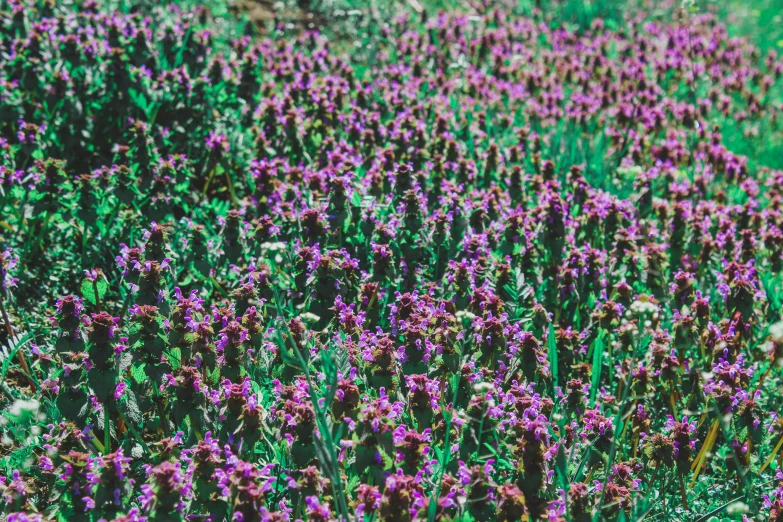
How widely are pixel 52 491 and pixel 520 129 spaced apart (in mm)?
3742

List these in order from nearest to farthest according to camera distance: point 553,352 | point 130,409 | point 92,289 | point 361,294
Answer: point 130,409, point 553,352, point 92,289, point 361,294

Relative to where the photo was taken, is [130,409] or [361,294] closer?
[130,409]

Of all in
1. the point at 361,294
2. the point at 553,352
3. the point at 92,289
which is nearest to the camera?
the point at 553,352

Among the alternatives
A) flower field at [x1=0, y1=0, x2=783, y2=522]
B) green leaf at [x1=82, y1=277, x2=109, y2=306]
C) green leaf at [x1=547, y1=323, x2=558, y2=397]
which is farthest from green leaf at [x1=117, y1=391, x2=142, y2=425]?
green leaf at [x1=547, y1=323, x2=558, y2=397]

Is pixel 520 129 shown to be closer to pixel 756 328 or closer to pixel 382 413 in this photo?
pixel 756 328

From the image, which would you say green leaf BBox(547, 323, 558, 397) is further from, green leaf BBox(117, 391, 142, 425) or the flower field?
green leaf BBox(117, 391, 142, 425)

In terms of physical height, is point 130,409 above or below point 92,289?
below

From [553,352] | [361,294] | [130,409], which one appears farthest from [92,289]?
[553,352]

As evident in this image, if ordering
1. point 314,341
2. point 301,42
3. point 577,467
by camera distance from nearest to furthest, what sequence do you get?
point 577,467, point 314,341, point 301,42

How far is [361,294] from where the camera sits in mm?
3365

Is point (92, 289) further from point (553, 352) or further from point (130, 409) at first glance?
point (553, 352)

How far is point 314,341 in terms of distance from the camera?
3.13 metres

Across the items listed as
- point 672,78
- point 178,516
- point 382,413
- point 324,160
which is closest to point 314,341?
point 382,413

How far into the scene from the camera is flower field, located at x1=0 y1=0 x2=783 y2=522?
8.18 ft
